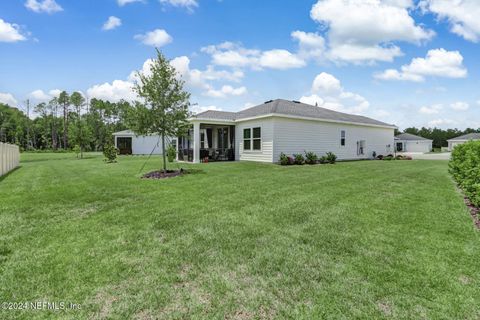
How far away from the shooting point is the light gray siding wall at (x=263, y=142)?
16.4 metres

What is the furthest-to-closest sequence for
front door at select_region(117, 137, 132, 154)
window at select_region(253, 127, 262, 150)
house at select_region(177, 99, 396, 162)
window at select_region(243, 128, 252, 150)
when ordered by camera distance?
front door at select_region(117, 137, 132, 154) → window at select_region(243, 128, 252, 150) → window at select_region(253, 127, 262, 150) → house at select_region(177, 99, 396, 162)

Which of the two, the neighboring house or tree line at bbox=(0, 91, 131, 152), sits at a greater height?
tree line at bbox=(0, 91, 131, 152)

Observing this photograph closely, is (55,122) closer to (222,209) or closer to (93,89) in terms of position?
(93,89)

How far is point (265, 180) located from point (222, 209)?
13.3 ft

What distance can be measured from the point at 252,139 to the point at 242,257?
1433cm

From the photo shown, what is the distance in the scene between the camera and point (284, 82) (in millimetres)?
19578

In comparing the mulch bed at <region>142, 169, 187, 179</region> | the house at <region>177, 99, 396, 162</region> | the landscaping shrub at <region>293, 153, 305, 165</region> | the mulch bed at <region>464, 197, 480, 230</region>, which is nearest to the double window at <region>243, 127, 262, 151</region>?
the house at <region>177, 99, 396, 162</region>

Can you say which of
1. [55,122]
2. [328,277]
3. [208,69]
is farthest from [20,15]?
[55,122]

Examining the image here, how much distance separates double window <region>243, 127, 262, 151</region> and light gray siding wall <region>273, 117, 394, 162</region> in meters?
1.24

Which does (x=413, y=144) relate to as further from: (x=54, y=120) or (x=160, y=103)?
(x=54, y=120)

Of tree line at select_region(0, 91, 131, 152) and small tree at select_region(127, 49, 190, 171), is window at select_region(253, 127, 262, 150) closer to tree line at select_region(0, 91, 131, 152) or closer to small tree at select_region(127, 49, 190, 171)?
small tree at select_region(127, 49, 190, 171)

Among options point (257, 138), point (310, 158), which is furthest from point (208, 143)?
point (310, 158)

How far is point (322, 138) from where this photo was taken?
62.5ft

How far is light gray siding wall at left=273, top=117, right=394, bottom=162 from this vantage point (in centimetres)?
1667
